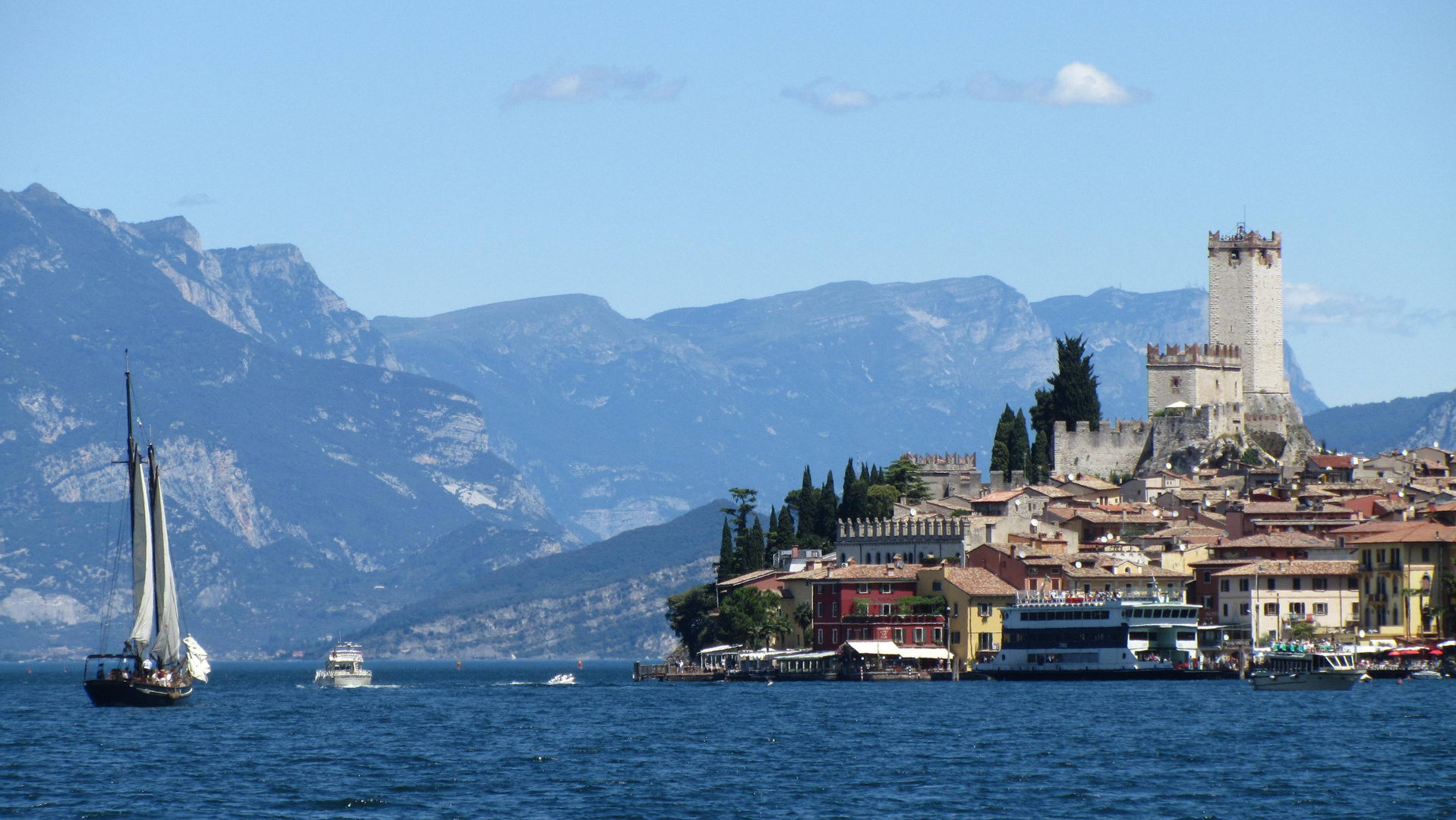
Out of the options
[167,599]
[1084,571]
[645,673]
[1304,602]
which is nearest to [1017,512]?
[1084,571]

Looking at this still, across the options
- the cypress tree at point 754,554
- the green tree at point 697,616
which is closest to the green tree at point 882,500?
the cypress tree at point 754,554

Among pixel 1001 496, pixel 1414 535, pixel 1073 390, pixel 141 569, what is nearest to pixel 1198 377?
pixel 1073 390

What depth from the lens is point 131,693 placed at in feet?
370

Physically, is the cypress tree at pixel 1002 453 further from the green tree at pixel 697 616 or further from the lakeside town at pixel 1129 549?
the green tree at pixel 697 616

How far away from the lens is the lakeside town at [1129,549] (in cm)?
12638

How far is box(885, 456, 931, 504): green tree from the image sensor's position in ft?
541

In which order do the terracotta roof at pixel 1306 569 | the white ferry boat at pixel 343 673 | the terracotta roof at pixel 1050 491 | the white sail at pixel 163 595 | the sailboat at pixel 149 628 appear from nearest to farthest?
the sailboat at pixel 149 628 → the white sail at pixel 163 595 → the terracotta roof at pixel 1306 569 → the terracotta roof at pixel 1050 491 → the white ferry boat at pixel 343 673

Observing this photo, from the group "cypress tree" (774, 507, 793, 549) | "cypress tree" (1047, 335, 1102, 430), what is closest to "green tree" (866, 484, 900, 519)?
"cypress tree" (774, 507, 793, 549)

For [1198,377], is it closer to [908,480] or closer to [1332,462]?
[1332,462]

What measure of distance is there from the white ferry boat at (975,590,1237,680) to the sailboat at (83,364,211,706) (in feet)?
151

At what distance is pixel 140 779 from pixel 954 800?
28.1m

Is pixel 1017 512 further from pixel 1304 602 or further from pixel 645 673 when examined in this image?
pixel 645 673

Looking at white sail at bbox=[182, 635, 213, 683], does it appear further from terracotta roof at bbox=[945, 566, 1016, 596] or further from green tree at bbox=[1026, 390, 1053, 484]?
green tree at bbox=[1026, 390, 1053, 484]

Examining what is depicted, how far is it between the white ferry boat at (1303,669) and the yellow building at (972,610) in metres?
15.1
